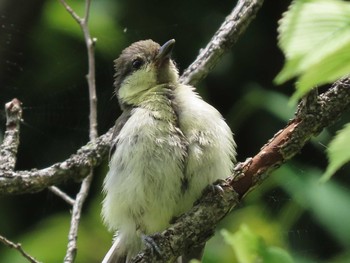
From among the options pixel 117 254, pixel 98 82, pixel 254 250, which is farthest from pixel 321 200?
pixel 98 82

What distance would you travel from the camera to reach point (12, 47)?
3748 millimetres

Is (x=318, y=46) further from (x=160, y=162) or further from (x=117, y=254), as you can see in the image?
(x=117, y=254)

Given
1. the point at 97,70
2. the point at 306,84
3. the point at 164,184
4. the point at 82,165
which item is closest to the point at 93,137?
the point at 82,165

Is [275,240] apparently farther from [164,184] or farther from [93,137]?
[93,137]

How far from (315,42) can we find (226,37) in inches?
82.5

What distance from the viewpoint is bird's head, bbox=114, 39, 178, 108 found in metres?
2.79

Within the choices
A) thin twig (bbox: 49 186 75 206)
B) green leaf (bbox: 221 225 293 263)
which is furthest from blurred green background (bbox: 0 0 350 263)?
green leaf (bbox: 221 225 293 263)

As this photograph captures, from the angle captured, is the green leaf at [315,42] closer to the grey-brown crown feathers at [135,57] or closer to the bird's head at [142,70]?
the bird's head at [142,70]

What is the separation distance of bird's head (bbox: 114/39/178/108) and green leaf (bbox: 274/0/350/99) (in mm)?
2008

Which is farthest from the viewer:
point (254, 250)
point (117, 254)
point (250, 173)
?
point (117, 254)

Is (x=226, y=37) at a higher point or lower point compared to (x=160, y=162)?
higher

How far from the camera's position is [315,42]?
645 millimetres

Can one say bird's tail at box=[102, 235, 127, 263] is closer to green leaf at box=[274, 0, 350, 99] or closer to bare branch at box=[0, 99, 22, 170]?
bare branch at box=[0, 99, 22, 170]

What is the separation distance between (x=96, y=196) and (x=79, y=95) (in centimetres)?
75
